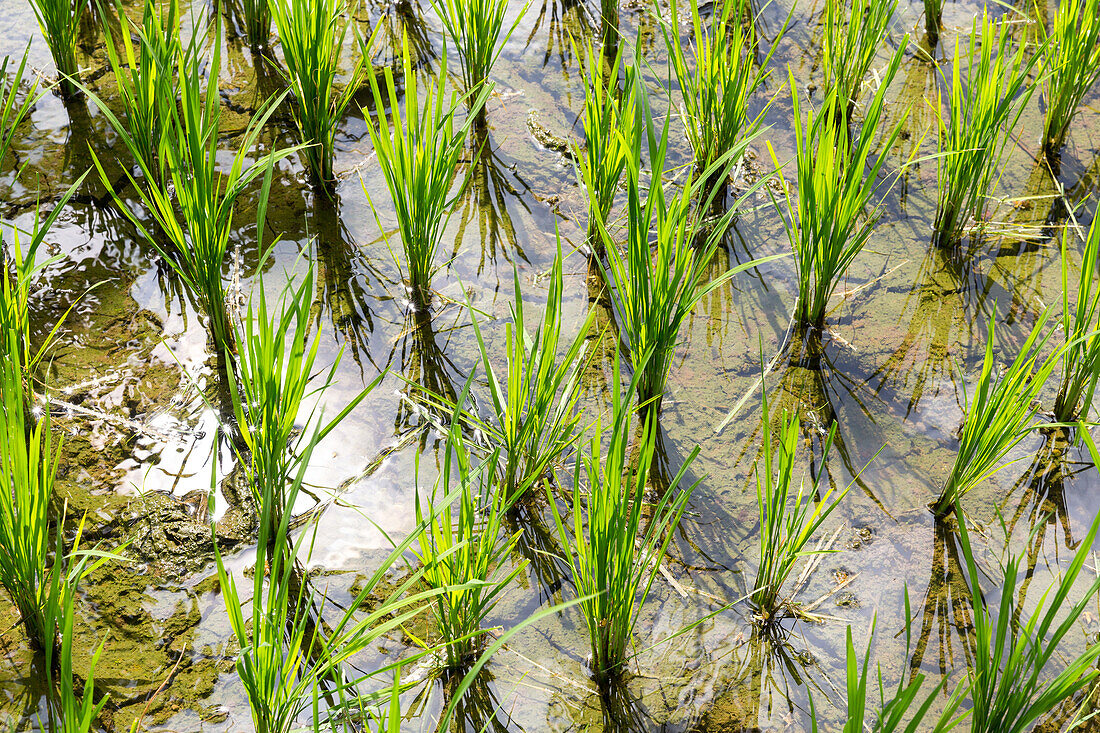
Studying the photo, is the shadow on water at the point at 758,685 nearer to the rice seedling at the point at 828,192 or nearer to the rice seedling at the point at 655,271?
the rice seedling at the point at 655,271

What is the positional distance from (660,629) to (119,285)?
162cm

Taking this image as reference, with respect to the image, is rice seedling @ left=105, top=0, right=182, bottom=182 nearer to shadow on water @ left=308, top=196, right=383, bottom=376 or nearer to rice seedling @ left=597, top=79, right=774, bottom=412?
shadow on water @ left=308, top=196, right=383, bottom=376

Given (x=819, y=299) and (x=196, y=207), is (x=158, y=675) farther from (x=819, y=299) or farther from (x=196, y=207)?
(x=819, y=299)

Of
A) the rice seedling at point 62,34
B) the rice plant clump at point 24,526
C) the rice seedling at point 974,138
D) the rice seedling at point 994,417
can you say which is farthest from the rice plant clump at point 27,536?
the rice seedling at point 974,138

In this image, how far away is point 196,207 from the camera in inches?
76.2

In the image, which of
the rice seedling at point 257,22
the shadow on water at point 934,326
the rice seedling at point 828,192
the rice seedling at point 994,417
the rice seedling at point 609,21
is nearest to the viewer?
the rice seedling at point 994,417

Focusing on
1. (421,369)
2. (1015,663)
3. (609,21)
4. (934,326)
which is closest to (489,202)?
(421,369)

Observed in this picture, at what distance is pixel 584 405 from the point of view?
2.14 m

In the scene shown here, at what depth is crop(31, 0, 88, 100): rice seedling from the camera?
8.50ft

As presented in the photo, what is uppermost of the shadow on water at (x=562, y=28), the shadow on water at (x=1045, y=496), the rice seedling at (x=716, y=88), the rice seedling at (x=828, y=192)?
the shadow on water at (x=562, y=28)

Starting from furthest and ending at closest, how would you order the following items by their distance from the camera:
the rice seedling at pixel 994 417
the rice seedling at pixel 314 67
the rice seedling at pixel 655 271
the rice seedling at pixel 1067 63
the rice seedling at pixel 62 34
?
the rice seedling at pixel 62 34 < the rice seedling at pixel 1067 63 < the rice seedling at pixel 314 67 < the rice seedling at pixel 655 271 < the rice seedling at pixel 994 417

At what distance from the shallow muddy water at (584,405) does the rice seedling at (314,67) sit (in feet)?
0.36

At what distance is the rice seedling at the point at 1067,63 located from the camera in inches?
96.5

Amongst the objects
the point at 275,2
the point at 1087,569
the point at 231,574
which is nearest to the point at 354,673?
the point at 231,574
